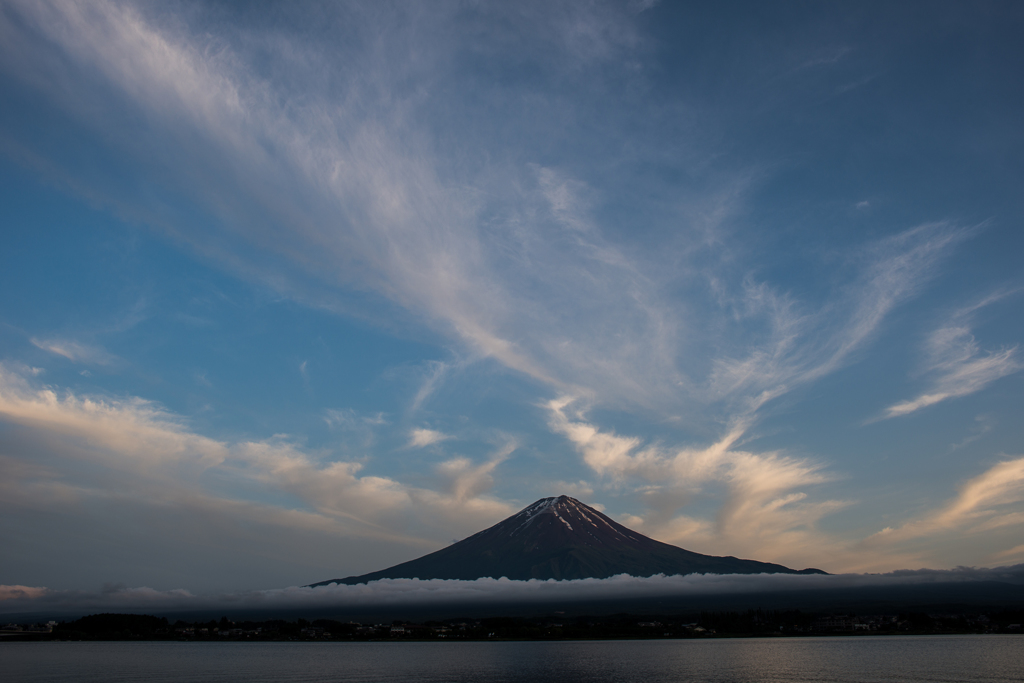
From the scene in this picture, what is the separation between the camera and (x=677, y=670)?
95062 mm

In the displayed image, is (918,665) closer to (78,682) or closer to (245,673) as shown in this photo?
(245,673)

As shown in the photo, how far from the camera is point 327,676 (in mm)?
91312

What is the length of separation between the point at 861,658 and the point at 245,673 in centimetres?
11515

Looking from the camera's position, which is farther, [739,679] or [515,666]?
[515,666]

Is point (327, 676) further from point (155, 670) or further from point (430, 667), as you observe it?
point (155, 670)

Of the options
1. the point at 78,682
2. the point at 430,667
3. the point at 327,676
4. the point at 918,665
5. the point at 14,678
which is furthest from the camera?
the point at 430,667

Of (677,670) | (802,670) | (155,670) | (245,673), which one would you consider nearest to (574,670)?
(677,670)

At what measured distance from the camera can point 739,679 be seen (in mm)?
79438

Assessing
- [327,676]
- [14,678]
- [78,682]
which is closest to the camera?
[78,682]

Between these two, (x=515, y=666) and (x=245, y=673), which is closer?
(x=245, y=673)

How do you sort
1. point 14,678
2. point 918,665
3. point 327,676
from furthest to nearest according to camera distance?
point 918,665
point 327,676
point 14,678

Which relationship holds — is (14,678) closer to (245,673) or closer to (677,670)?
(245,673)

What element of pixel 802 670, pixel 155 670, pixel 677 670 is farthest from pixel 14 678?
pixel 802 670

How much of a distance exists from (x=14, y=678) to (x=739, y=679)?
328 ft
